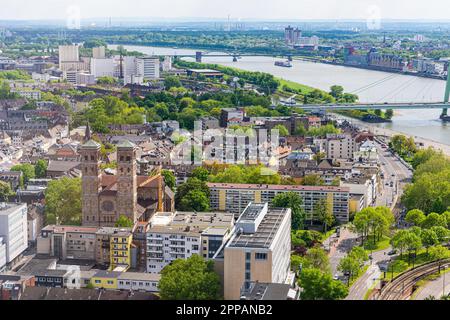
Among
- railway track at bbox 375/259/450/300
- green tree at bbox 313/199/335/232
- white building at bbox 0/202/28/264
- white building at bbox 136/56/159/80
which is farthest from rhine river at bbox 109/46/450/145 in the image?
white building at bbox 0/202/28/264

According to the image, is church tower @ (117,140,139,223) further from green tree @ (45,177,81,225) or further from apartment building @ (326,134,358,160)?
apartment building @ (326,134,358,160)

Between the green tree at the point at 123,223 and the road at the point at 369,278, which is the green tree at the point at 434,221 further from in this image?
the green tree at the point at 123,223

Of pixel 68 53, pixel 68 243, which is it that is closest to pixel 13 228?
pixel 68 243

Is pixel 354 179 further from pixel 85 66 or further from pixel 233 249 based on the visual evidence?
pixel 85 66

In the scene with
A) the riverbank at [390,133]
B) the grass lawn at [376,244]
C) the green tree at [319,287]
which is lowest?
the riverbank at [390,133]

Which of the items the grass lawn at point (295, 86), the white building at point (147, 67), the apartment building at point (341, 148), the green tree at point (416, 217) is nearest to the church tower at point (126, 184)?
the green tree at point (416, 217)

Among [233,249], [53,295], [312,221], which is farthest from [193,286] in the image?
[312,221]
